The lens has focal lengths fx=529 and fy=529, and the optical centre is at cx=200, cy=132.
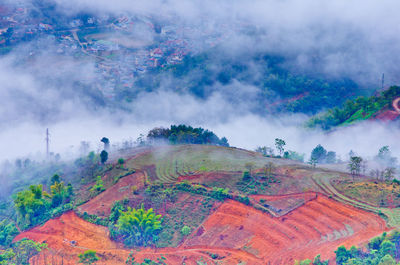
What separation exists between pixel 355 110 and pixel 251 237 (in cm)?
5180

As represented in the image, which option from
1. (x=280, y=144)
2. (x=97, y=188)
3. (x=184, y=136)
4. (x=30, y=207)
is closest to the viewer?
(x=30, y=207)

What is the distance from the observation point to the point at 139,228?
57438 millimetres

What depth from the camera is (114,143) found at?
92.3 m

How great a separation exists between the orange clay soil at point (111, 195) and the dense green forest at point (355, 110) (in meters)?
44.0

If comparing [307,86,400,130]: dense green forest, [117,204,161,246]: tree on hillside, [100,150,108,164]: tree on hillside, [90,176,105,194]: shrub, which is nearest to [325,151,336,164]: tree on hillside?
[307,86,400,130]: dense green forest

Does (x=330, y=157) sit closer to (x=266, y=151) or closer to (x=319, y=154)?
(x=319, y=154)

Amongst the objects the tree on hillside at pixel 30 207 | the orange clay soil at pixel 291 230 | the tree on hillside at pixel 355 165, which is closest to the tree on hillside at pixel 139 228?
the orange clay soil at pixel 291 230

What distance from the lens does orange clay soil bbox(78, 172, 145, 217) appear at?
64562 millimetres

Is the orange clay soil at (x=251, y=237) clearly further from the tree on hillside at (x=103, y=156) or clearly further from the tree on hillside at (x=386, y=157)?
the tree on hillside at (x=386, y=157)

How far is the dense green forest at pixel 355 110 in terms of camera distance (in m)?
94.2

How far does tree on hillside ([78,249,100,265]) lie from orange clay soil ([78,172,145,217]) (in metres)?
9.23

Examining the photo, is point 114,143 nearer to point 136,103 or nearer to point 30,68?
point 136,103

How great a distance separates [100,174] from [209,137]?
20.7 m

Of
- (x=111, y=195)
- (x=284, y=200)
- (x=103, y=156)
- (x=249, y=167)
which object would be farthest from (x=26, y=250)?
(x=284, y=200)
